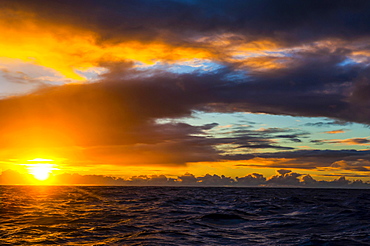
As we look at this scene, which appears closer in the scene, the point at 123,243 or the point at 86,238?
the point at 123,243

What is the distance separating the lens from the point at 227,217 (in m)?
31.6

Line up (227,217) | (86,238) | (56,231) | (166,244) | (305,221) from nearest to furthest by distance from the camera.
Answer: (166,244)
(86,238)
(56,231)
(305,221)
(227,217)

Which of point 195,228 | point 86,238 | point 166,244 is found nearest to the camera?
point 166,244

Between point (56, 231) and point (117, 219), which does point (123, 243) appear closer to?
point (56, 231)

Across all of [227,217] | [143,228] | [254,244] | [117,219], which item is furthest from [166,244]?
[227,217]

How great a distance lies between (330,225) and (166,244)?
45.6 feet

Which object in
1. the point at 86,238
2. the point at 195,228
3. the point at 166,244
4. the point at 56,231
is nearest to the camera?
the point at 166,244

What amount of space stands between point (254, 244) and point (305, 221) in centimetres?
1185

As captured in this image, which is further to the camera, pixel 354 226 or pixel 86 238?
pixel 354 226

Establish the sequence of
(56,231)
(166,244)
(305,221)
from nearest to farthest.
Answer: (166,244) → (56,231) → (305,221)

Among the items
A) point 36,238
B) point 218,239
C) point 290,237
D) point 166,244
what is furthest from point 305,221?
point 36,238

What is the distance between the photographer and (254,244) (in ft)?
62.1

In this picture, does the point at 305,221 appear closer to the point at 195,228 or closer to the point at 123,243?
the point at 195,228

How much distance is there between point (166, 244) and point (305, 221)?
14.8 metres
